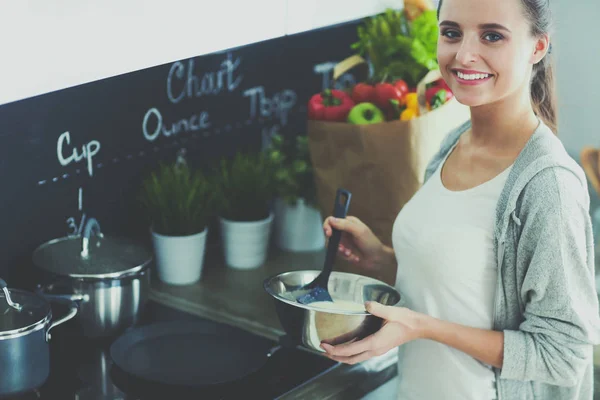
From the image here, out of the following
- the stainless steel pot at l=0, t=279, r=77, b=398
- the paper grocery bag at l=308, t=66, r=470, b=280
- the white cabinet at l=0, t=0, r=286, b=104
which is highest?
the white cabinet at l=0, t=0, r=286, b=104

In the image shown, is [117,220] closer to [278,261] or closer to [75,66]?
[278,261]

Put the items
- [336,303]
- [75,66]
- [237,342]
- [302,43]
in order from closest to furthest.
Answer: [75,66], [336,303], [237,342], [302,43]

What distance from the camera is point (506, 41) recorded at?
1.13 metres

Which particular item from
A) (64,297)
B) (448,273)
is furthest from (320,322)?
(64,297)

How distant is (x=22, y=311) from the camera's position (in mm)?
1217

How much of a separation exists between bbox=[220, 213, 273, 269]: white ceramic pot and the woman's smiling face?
70cm

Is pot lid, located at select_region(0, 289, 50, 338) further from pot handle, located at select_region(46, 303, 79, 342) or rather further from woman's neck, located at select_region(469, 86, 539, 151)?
woman's neck, located at select_region(469, 86, 539, 151)

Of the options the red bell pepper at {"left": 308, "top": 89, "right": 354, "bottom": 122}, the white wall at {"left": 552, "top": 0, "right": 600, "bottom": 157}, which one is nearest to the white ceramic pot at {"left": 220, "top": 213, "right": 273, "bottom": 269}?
the red bell pepper at {"left": 308, "top": 89, "right": 354, "bottom": 122}

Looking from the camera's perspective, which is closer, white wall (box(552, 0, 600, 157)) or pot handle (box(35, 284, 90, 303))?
pot handle (box(35, 284, 90, 303))

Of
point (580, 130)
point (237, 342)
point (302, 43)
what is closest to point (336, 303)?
point (237, 342)

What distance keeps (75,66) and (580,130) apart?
1665 millimetres

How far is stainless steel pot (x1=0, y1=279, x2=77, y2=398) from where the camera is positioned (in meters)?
1.16

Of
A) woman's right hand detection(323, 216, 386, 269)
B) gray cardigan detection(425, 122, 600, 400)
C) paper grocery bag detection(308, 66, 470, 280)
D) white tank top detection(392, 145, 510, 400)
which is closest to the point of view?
gray cardigan detection(425, 122, 600, 400)

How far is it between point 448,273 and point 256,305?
0.54 metres
